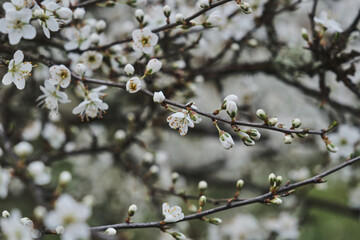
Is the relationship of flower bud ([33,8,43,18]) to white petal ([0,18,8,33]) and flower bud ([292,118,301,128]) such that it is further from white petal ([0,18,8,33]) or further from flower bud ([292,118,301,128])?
flower bud ([292,118,301,128])

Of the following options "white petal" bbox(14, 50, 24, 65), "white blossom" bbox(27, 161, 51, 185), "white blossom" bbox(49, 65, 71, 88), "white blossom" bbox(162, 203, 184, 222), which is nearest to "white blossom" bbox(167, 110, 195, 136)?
"white blossom" bbox(162, 203, 184, 222)

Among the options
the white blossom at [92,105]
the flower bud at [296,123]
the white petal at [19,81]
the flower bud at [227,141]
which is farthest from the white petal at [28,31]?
the flower bud at [296,123]

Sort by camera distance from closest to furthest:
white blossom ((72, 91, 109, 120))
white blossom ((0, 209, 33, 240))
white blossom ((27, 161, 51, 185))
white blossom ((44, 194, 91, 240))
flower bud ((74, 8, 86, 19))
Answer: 1. white blossom ((44, 194, 91, 240))
2. white blossom ((0, 209, 33, 240))
3. white blossom ((72, 91, 109, 120))
4. flower bud ((74, 8, 86, 19))
5. white blossom ((27, 161, 51, 185))

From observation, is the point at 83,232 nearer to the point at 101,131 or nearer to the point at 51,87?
the point at 51,87

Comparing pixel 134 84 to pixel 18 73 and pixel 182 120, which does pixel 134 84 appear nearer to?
pixel 182 120

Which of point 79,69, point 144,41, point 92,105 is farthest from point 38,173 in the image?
point 144,41
